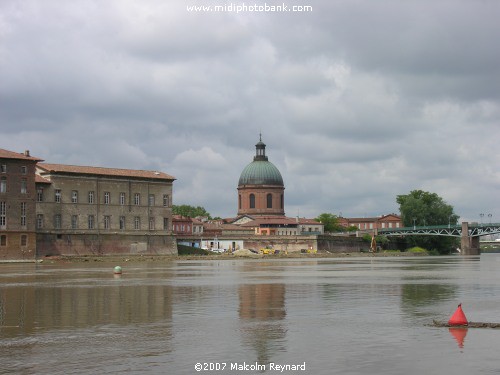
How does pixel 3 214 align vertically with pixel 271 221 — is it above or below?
below

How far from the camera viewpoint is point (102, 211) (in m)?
109

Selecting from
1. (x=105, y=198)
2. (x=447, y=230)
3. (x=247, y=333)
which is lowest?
(x=247, y=333)

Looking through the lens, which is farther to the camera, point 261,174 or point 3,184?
point 261,174

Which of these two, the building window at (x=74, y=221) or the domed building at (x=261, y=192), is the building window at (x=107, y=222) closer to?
the building window at (x=74, y=221)

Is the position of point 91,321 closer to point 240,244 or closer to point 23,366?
point 23,366

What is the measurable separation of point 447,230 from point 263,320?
14486 centimetres

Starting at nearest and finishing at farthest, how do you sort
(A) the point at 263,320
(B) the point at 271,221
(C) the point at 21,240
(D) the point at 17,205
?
1. (A) the point at 263,320
2. (D) the point at 17,205
3. (C) the point at 21,240
4. (B) the point at 271,221

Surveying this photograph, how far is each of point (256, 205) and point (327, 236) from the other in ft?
112

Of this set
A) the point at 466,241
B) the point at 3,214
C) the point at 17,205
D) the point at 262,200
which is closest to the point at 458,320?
the point at 3,214

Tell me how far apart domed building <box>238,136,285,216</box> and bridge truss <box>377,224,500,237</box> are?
26445 millimetres

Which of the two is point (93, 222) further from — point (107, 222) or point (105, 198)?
point (105, 198)

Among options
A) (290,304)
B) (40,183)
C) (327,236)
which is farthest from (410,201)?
(290,304)

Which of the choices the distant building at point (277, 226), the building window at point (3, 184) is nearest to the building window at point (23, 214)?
the building window at point (3, 184)

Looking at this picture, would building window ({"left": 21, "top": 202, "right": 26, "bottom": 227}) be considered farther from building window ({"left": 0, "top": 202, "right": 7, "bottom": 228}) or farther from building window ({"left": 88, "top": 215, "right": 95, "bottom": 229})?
building window ({"left": 88, "top": 215, "right": 95, "bottom": 229})
